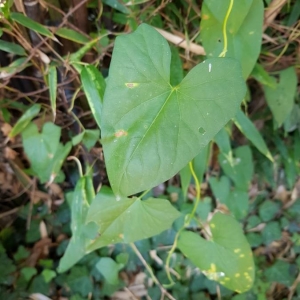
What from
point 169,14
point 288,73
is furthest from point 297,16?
point 169,14

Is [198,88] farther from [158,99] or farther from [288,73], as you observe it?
[288,73]

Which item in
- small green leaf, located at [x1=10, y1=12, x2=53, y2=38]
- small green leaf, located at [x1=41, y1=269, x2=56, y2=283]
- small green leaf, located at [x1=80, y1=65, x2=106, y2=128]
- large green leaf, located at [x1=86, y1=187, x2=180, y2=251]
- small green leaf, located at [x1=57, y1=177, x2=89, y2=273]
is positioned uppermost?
small green leaf, located at [x1=10, y1=12, x2=53, y2=38]

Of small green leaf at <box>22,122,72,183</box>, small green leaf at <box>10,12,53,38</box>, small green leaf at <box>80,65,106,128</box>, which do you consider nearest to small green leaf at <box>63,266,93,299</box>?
small green leaf at <box>22,122,72,183</box>

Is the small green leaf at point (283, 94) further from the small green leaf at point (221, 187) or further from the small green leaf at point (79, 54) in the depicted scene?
the small green leaf at point (79, 54)

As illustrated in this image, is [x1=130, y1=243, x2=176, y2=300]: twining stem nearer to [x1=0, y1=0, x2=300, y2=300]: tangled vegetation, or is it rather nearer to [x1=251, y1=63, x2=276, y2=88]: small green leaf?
[x1=0, y1=0, x2=300, y2=300]: tangled vegetation

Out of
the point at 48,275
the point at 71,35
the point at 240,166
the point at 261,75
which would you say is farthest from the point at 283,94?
the point at 48,275

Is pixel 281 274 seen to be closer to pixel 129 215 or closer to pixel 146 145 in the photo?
pixel 129 215

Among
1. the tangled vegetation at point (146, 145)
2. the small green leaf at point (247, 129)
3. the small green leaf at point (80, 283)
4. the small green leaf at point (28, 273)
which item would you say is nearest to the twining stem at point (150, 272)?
the tangled vegetation at point (146, 145)
